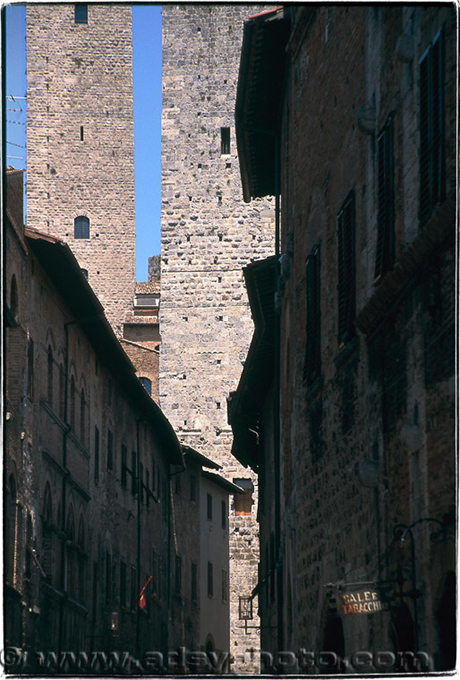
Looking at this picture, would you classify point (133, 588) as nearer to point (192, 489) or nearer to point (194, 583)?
point (194, 583)

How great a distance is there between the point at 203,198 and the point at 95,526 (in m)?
20.3

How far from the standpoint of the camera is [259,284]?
65.0 feet

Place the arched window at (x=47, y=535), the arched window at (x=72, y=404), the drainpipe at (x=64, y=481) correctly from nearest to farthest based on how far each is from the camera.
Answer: the arched window at (x=47, y=535) → the drainpipe at (x=64, y=481) → the arched window at (x=72, y=404)

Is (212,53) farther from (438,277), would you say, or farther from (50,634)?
(438,277)

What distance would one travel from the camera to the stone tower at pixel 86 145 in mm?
55938

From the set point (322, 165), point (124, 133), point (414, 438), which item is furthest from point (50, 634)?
point (124, 133)

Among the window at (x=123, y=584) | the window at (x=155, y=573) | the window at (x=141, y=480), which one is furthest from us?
the window at (x=155, y=573)

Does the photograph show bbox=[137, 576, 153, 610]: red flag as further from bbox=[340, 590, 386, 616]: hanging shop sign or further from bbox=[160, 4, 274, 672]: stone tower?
bbox=[340, 590, 386, 616]: hanging shop sign

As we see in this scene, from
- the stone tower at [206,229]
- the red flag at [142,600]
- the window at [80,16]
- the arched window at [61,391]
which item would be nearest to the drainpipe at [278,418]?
the arched window at [61,391]

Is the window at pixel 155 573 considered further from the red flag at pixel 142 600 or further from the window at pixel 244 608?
the window at pixel 244 608

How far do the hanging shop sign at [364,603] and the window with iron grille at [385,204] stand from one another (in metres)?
2.65

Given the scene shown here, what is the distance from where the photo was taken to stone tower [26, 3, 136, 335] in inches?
2202

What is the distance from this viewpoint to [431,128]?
29.6 ft

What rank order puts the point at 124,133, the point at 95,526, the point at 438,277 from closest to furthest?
the point at 438,277
the point at 95,526
the point at 124,133
